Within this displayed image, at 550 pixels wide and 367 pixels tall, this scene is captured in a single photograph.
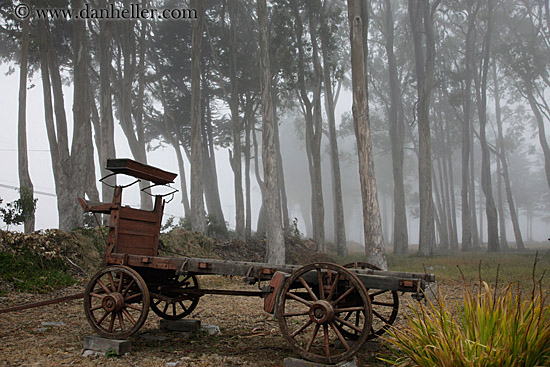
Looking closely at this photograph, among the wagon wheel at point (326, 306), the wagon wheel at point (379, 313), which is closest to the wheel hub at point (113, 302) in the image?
the wagon wheel at point (326, 306)

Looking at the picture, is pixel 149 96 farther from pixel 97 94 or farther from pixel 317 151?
pixel 317 151

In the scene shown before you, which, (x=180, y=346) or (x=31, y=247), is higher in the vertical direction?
(x=31, y=247)

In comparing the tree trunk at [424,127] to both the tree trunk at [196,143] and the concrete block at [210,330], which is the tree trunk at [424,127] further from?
the concrete block at [210,330]

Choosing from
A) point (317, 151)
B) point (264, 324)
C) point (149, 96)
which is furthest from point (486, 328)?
point (149, 96)

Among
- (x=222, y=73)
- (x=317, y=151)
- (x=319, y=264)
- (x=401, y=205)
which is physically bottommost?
(x=319, y=264)

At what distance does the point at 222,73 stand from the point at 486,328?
22.3m

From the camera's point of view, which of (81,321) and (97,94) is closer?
(81,321)

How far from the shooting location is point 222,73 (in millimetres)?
23906

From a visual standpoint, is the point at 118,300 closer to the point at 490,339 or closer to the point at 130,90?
the point at 490,339

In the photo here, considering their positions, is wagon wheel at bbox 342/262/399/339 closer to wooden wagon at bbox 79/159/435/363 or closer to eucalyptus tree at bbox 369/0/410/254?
wooden wagon at bbox 79/159/435/363

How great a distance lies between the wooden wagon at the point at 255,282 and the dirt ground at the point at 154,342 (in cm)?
33

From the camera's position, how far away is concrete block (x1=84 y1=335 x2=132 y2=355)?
16.1 ft

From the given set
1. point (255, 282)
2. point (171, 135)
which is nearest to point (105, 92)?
point (171, 135)

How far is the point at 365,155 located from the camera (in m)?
12.5
